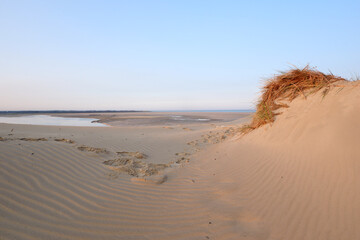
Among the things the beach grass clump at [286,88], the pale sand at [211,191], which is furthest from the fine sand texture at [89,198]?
the beach grass clump at [286,88]

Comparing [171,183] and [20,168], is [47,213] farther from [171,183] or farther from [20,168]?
[171,183]

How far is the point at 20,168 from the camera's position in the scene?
3547mm

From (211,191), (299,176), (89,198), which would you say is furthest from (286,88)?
(89,198)

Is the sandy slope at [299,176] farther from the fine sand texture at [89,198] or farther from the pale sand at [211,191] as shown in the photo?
the fine sand texture at [89,198]

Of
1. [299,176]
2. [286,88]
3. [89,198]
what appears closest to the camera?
[89,198]

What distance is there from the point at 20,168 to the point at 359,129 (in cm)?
628

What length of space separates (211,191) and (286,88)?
16.0ft

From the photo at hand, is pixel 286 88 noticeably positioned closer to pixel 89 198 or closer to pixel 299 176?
pixel 299 176

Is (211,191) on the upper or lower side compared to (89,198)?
lower

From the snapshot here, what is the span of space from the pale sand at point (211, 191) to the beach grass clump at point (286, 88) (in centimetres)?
60

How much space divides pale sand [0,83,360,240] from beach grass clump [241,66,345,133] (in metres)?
0.60

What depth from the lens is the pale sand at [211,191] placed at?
2498 millimetres

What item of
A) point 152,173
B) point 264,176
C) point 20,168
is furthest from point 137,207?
point 264,176

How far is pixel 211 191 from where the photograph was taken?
3.70 m
